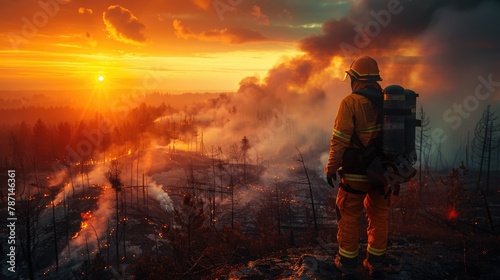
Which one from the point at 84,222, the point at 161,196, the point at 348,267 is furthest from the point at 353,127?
the point at 161,196

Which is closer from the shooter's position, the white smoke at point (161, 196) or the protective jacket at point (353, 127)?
the protective jacket at point (353, 127)

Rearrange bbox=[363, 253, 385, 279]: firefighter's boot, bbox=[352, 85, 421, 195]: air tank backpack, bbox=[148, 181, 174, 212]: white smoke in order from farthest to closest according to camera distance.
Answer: bbox=[148, 181, 174, 212]: white smoke
bbox=[363, 253, 385, 279]: firefighter's boot
bbox=[352, 85, 421, 195]: air tank backpack

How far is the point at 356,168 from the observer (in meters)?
5.65

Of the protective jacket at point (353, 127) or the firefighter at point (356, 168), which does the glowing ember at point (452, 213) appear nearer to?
the firefighter at point (356, 168)

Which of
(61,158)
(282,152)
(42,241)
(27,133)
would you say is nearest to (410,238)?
(42,241)

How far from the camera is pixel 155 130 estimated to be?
404 ft

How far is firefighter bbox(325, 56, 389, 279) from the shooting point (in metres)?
5.55

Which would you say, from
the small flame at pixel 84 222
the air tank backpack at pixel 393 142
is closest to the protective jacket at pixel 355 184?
the air tank backpack at pixel 393 142

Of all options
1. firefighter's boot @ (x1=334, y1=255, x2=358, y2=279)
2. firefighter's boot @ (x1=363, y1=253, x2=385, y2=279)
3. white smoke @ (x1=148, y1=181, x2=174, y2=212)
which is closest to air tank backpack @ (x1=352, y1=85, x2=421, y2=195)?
firefighter's boot @ (x1=363, y1=253, x2=385, y2=279)

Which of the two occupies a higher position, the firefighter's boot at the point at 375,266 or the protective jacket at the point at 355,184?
the protective jacket at the point at 355,184

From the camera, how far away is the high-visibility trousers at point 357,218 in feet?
18.8

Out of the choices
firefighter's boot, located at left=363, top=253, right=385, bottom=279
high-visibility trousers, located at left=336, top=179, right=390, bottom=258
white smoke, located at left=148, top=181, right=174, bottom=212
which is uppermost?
high-visibility trousers, located at left=336, top=179, right=390, bottom=258

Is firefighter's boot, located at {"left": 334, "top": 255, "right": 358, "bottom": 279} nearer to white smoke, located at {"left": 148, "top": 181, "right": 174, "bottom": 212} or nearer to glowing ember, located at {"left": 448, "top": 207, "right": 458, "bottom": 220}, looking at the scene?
glowing ember, located at {"left": 448, "top": 207, "right": 458, "bottom": 220}

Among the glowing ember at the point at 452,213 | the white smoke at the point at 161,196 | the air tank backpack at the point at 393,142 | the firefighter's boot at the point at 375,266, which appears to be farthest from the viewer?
the white smoke at the point at 161,196
